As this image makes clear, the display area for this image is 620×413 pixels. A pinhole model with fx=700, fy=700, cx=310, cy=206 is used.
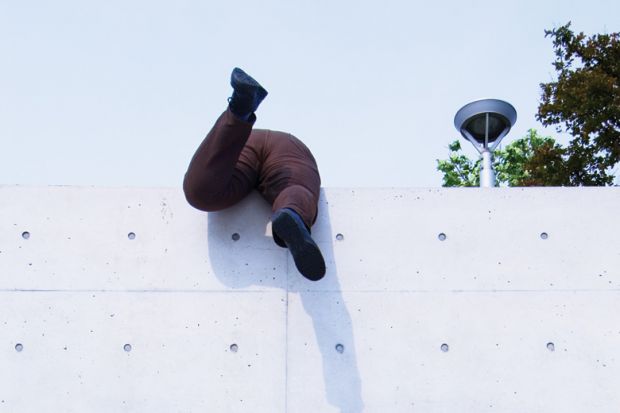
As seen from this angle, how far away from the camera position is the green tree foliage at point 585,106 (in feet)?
30.4

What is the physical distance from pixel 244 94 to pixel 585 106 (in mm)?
7610

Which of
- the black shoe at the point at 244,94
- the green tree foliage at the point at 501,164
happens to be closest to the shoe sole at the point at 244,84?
the black shoe at the point at 244,94

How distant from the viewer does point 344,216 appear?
3369mm

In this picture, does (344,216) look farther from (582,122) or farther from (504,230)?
(582,122)

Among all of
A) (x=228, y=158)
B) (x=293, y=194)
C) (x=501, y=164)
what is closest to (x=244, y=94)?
(x=228, y=158)

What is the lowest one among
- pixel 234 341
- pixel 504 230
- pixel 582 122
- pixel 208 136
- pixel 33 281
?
pixel 234 341

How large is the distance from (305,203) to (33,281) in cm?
132

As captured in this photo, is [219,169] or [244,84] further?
[219,169]

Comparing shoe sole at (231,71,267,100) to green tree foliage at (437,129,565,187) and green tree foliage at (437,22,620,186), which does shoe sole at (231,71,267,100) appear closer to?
green tree foliage at (437,22,620,186)

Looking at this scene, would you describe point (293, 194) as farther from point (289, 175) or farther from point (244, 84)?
point (244, 84)

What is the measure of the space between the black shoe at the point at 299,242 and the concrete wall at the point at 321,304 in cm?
44

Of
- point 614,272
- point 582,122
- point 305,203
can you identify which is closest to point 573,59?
point 582,122

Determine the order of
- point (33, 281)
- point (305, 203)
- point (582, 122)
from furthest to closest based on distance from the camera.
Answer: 1. point (582, 122)
2. point (33, 281)
3. point (305, 203)

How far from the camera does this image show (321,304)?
320cm
